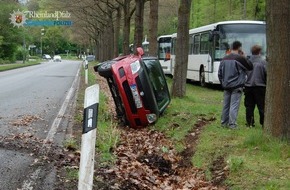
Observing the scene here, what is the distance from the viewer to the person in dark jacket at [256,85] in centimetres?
1035

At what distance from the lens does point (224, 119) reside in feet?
33.7

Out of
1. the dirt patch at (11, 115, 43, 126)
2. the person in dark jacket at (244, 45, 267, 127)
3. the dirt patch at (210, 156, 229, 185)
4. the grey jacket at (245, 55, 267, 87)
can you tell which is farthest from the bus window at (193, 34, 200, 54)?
the dirt patch at (210, 156, 229, 185)

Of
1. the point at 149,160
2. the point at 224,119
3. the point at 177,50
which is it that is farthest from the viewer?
the point at 177,50

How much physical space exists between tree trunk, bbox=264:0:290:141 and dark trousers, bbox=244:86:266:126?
2.45m

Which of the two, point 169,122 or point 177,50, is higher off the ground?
point 177,50

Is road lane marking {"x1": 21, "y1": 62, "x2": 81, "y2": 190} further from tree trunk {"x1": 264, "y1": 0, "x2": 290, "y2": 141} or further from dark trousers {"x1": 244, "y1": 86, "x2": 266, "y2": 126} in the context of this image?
dark trousers {"x1": 244, "y1": 86, "x2": 266, "y2": 126}

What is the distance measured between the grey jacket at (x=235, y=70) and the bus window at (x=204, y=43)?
1361 cm

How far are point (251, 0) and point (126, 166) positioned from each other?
4109 centimetres

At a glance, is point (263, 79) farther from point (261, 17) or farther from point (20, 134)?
point (261, 17)

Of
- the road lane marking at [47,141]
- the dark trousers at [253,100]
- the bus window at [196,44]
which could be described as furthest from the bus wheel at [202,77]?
the dark trousers at [253,100]

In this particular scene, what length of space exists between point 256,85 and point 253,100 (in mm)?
409

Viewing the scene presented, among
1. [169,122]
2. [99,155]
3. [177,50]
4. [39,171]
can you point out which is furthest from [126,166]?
[177,50]

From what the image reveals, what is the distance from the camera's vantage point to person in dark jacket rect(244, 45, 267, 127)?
10352mm
